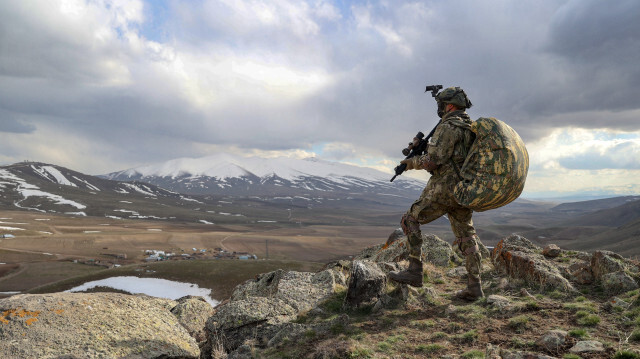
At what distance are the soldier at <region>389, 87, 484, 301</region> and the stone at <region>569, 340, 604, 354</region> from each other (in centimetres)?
298

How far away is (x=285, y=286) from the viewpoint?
9773mm

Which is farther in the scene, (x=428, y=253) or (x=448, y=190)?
(x=428, y=253)

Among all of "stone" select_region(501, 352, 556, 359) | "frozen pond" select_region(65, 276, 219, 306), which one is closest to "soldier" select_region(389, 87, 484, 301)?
"stone" select_region(501, 352, 556, 359)

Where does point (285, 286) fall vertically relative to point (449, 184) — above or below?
below

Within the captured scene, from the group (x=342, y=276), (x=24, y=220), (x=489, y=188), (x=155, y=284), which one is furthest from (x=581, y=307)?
(x=24, y=220)

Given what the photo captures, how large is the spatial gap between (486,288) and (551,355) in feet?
15.5

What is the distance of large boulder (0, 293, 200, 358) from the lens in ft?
18.9

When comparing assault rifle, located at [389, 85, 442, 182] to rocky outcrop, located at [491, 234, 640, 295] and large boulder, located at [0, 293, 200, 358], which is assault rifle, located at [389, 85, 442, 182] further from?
large boulder, located at [0, 293, 200, 358]

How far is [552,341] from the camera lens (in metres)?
5.06

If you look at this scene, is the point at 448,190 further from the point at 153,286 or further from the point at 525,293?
the point at 153,286

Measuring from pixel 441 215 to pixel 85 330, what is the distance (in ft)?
25.6

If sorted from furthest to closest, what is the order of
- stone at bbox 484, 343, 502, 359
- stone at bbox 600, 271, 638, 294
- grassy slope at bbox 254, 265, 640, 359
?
stone at bbox 600, 271, 638, 294 < grassy slope at bbox 254, 265, 640, 359 < stone at bbox 484, 343, 502, 359

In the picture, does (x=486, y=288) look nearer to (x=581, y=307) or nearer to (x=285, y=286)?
(x=581, y=307)

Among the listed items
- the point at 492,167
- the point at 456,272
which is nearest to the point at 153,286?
the point at 456,272
